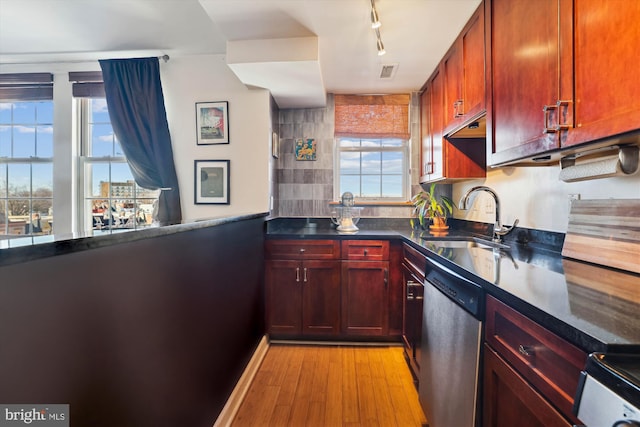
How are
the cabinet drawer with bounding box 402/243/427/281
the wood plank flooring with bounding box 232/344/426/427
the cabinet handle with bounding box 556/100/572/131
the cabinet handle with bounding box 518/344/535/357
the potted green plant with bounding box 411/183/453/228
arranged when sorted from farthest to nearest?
1. the potted green plant with bounding box 411/183/453/228
2. the cabinet drawer with bounding box 402/243/427/281
3. the wood plank flooring with bounding box 232/344/426/427
4. the cabinet handle with bounding box 556/100/572/131
5. the cabinet handle with bounding box 518/344/535/357

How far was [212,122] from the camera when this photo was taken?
2.80 m

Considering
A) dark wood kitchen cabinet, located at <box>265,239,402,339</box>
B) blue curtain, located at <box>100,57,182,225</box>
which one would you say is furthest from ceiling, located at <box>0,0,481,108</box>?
dark wood kitchen cabinet, located at <box>265,239,402,339</box>

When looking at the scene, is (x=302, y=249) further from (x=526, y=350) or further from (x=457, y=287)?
(x=526, y=350)

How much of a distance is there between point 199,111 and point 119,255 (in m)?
2.37

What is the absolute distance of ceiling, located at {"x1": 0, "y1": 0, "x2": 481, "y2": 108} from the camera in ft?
5.85

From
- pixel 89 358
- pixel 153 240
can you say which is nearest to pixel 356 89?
pixel 153 240

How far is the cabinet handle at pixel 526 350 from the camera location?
78 cm

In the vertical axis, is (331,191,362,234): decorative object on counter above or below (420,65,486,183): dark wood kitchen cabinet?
below

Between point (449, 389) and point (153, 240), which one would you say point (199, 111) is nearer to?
point (153, 240)

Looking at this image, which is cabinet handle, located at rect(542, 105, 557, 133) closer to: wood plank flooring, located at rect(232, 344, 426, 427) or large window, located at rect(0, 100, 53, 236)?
wood plank flooring, located at rect(232, 344, 426, 427)

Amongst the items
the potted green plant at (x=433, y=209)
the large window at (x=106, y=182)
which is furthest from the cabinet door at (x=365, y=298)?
the large window at (x=106, y=182)

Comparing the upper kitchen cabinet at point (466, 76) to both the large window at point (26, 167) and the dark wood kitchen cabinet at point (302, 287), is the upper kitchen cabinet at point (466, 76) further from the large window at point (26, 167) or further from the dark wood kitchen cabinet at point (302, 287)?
the large window at point (26, 167)

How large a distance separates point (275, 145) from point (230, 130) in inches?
17.2

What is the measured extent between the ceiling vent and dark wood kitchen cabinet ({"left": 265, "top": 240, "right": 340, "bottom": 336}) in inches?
60.4
